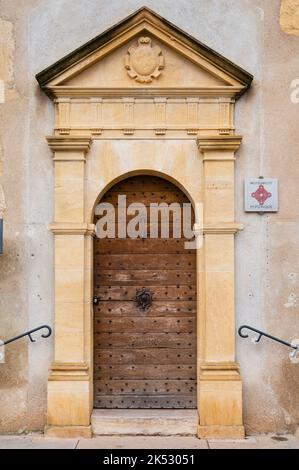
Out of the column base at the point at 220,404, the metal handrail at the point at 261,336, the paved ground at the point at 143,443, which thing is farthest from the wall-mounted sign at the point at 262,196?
the paved ground at the point at 143,443

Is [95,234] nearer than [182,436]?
No

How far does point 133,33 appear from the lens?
7164mm

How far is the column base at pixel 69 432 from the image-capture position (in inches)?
271

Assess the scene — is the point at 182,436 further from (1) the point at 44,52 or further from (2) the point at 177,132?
(1) the point at 44,52

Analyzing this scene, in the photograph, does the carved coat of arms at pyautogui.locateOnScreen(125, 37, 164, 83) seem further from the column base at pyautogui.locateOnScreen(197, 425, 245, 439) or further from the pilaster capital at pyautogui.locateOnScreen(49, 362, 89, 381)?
the column base at pyautogui.locateOnScreen(197, 425, 245, 439)

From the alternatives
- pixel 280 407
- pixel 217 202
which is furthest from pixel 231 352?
pixel 217 202

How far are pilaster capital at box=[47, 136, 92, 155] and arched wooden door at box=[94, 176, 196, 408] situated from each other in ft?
2.07

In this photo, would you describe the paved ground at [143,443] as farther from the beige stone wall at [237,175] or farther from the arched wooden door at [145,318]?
the arched wooden door at [145,318]

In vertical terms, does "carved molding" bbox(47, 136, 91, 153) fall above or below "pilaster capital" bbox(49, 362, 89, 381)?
above

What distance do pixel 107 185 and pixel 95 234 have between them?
58cm

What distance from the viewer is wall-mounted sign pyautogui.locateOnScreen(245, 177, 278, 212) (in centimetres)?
713

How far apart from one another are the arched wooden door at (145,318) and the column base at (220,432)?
1.30 ft

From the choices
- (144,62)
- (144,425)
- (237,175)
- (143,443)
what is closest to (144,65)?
(144,62)

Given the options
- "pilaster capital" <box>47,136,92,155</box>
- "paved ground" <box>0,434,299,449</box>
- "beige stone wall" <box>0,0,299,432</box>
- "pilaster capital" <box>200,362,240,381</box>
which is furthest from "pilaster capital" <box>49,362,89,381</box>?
"pilaster capital" <box>47,136,92,155</box>
